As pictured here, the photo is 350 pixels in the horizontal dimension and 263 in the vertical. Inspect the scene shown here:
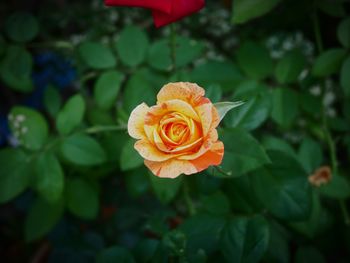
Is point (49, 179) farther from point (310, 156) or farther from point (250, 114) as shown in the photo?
point (310, 156)

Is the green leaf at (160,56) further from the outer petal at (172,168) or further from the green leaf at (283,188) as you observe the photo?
A: the outer petal at (172,168)

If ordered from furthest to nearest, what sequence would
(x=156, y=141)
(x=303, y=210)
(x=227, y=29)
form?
(x=227, y=29) < (x=303, y=210) < (x=156, y=141)

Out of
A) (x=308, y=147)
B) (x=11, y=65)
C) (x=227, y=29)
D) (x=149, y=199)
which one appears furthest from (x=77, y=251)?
(x=227, y=29)

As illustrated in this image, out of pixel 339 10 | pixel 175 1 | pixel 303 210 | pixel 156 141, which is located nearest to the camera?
pixel 156 141

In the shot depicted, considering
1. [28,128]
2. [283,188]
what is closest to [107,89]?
[28,128]

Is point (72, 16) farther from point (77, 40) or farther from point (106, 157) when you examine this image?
point (106, 157)

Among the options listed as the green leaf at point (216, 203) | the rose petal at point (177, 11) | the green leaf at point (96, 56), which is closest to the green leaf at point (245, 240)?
the green leaf at point (216, 203)

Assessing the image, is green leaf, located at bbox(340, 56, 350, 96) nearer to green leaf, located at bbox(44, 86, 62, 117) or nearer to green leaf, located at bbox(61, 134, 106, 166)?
green leaf, located at bbox(61, 134, 106, 166)
